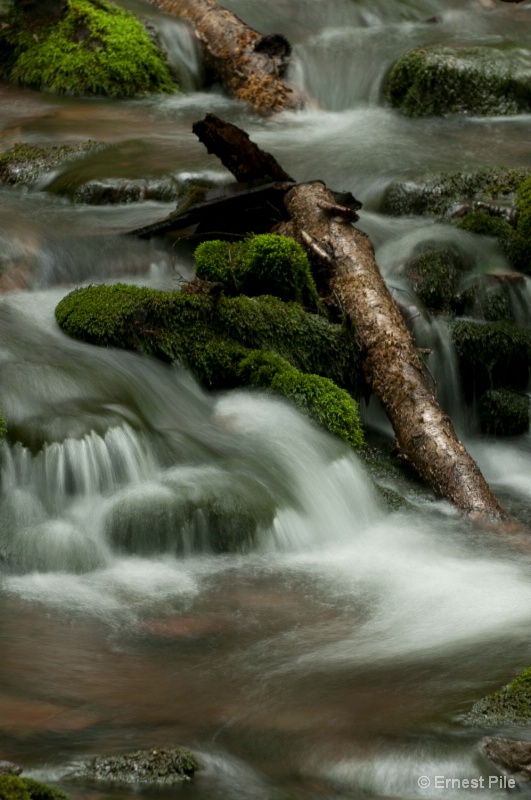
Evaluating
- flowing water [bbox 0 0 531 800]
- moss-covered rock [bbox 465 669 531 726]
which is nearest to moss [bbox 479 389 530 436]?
flowing water [bbox 0 0 531 800]

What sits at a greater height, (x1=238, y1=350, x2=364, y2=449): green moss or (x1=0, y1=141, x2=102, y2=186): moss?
(x1=0, y1=141, x2=102, y2=186): moss

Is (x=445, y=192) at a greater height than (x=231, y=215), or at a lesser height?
lesser

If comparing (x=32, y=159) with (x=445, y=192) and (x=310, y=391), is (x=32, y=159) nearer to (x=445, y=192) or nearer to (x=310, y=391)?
(x=445, y=192)

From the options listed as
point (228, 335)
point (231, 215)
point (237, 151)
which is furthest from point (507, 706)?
point (237, 151)

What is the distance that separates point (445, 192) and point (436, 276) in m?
1.77

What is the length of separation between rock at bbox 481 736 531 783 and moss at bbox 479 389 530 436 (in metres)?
4.65

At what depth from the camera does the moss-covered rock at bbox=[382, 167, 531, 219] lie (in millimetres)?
10508

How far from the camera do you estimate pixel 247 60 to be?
13.9 m

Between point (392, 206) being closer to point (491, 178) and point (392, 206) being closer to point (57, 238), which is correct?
point (491, 178)

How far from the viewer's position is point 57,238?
29.8 ft

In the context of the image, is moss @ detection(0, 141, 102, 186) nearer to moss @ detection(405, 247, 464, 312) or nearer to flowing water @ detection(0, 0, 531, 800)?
flowing water @ detection(0, 0, 531, 800)

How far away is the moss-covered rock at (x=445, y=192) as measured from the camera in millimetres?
10508

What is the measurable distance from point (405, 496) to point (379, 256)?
2.86 meters

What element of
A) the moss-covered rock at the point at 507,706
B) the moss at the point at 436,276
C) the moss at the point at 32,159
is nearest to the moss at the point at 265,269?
the moss at the point at 436,276
